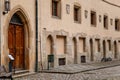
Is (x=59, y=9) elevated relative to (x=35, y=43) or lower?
elevated

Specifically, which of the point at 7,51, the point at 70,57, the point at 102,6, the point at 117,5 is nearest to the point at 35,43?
the point at 7,51

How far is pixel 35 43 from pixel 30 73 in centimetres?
211

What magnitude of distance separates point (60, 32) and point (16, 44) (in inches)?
213

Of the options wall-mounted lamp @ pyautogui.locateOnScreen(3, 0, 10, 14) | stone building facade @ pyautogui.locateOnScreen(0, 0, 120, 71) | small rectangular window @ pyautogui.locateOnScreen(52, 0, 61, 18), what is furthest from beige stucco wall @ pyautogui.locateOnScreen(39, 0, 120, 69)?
wall-mounted lamp @ pyautogui.locateOnScreen(3, 0, 10, 14)

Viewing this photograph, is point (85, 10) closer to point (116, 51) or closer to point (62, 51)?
point (62, 51)

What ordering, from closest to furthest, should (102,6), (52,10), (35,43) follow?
(35,43) < (52,10) < (102,6)

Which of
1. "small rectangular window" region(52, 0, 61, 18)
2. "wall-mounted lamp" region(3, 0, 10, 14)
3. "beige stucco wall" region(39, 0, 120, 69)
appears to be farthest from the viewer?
"small rectangular window" region(52, 0, 61, 18)

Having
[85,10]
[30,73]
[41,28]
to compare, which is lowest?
[30,73]

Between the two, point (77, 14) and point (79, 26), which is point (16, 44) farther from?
point (77, 14)

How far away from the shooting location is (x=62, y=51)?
2447 cm

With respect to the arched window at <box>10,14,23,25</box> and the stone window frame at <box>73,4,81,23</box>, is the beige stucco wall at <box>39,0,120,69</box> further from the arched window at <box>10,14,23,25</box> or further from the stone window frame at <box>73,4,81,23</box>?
the arched window at <box>10,14,23,25</box>

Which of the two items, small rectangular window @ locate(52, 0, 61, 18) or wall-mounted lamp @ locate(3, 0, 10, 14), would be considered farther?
small rectangular window @ locate(52, 0, 61, 18)

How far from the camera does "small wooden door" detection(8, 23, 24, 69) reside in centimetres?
1822

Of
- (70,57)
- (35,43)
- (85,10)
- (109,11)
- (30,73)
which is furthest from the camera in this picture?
(109,11)
